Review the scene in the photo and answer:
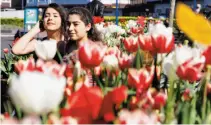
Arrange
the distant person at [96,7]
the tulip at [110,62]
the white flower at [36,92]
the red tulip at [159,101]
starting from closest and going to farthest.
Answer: the white flower at [36,92]
the red tulip at [159,101]
the tulip at [110,62]
the distant person at [96,7]

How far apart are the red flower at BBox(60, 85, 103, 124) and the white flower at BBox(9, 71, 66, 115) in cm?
6

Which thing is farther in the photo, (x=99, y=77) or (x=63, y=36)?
(x=63, y=36)

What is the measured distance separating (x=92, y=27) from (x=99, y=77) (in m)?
2.01

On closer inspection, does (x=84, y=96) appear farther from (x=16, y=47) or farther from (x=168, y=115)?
(x=16, y=47)

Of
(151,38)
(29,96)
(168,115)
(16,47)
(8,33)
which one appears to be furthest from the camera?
(8,33)

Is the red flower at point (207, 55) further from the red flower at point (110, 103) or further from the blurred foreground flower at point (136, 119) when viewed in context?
the blurred foreground flower at point (136, 119)

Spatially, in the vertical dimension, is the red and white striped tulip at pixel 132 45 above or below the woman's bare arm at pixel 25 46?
above

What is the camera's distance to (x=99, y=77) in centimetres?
193

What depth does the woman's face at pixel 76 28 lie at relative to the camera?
323 cm

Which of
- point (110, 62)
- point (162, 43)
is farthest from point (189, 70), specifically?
point (110, 62)

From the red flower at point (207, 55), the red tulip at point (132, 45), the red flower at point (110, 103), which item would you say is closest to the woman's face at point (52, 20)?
the red tulip at point (132, 45)

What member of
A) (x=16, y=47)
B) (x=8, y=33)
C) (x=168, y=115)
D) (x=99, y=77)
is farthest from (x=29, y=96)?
(x=8, y=33)

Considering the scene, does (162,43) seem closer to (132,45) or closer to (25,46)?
(132,45)

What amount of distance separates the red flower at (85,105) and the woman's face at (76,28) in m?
2.02
